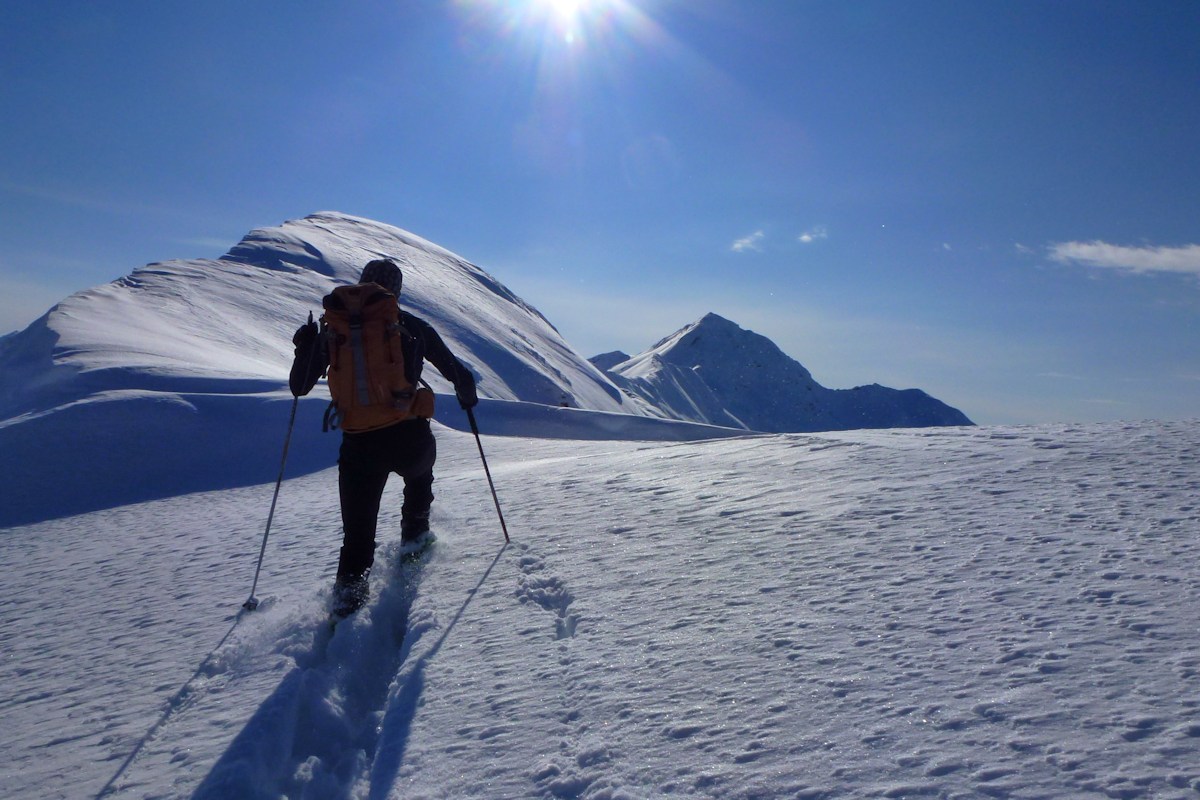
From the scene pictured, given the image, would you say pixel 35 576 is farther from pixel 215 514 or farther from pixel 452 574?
pixel 452 574

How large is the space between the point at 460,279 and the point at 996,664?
55.0 m

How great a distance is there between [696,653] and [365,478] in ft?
7.06

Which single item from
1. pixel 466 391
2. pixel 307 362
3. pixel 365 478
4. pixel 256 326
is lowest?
pixel 365 478

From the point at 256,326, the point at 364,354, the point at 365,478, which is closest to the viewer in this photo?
the point at 364,354

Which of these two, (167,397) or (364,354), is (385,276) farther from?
(167,397)

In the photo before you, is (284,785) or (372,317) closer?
(284,785)

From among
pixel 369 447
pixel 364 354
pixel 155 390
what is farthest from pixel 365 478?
pixel 155 390

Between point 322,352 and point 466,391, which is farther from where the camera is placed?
point 466,391

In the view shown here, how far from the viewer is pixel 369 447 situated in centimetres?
429

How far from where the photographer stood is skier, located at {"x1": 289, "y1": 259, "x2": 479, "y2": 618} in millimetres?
4180

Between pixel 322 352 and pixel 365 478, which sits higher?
pixel 322 352

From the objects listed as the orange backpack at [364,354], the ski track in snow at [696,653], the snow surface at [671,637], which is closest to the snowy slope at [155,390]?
the snow surface at [671,637]

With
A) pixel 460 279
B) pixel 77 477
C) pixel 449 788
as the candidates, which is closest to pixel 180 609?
pixel 449 788

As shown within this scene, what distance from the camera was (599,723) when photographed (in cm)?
262
